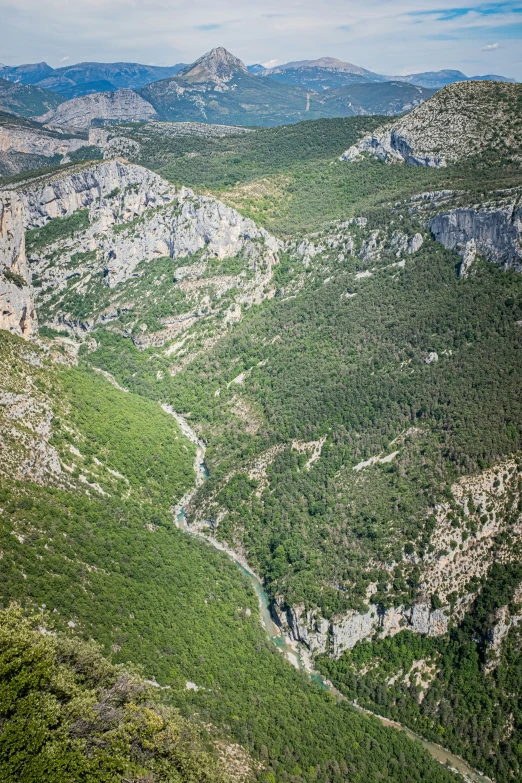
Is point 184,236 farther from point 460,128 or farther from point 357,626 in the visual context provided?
point 357,626

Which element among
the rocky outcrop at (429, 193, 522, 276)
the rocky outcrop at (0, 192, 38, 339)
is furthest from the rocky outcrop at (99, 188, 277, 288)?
the rocky outcrop at (429, 193, 522, 276)

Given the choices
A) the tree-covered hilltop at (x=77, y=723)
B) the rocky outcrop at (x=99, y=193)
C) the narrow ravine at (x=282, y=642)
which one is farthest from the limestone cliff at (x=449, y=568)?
the rocky outcrop at (x=99, y=193)

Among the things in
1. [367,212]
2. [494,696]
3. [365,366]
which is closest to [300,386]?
[365,366]

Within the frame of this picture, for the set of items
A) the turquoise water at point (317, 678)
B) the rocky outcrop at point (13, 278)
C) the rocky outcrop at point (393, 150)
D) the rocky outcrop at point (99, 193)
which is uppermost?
the rocky outcrop at point (393, 150)

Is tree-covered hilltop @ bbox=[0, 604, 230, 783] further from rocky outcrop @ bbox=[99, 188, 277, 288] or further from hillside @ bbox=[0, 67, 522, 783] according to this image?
rocky outcrop @ bbox=[99, 188, 277, 288]

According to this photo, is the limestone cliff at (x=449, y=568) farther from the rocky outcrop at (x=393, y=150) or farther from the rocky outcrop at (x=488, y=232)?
the rocky outcrop at (x=393, y=150)
